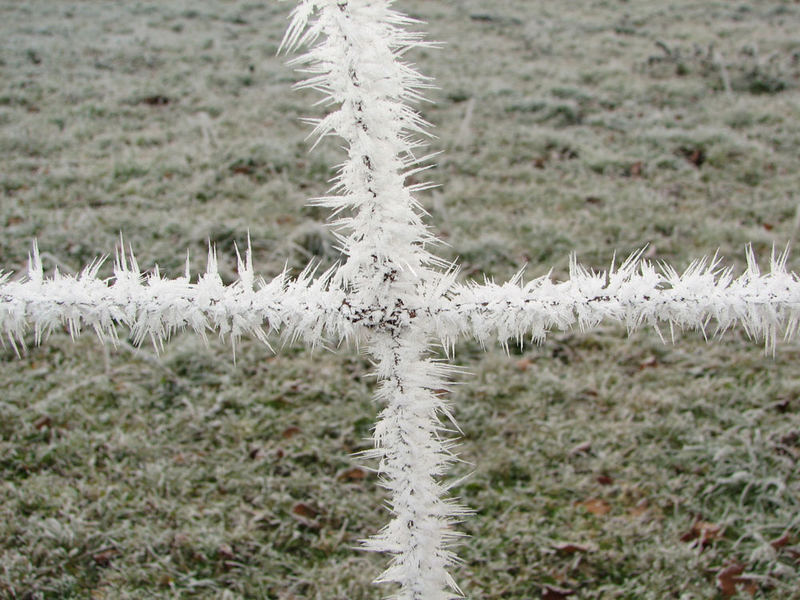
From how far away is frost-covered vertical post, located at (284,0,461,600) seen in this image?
1160 mm

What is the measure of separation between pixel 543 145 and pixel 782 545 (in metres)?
4.94

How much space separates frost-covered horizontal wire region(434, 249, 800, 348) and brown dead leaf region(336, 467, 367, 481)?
7.12 feet

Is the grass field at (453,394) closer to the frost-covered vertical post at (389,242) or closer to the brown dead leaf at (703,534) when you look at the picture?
the brown dead leaf at (703,534)

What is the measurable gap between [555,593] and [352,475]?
3.78ft

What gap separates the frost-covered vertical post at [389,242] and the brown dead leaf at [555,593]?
4.21 ft

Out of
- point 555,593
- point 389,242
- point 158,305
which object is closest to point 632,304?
point 389,242

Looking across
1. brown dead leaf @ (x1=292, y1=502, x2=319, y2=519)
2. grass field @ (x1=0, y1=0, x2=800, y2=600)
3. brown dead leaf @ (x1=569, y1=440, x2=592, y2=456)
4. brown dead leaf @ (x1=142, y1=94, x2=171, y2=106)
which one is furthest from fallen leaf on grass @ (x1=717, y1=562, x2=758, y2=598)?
brown dead leaf @ (x1=142, y1=94, x2=171, y2=106)

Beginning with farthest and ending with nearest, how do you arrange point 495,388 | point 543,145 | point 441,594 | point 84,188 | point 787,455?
point 543,145, point 84,188, point 495,388, point 787,455, point 441,594

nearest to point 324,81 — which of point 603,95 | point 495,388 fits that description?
point 495,388

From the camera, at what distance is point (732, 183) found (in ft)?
19.8

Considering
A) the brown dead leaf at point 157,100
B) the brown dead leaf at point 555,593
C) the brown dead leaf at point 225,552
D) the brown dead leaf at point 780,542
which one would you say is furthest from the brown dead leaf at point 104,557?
the brown dead leaf at point 157,100

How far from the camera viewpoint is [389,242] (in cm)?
125

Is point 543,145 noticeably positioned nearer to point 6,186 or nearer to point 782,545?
point 782,545

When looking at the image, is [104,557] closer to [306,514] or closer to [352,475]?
[306,514]
